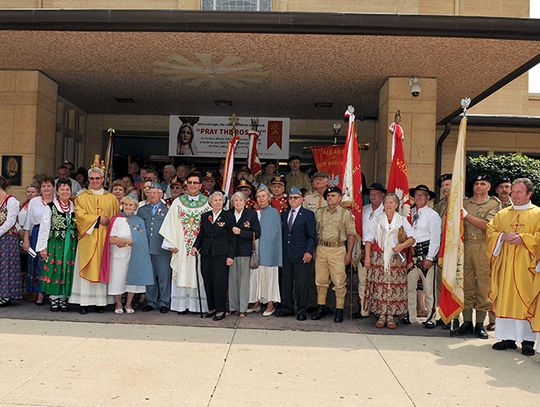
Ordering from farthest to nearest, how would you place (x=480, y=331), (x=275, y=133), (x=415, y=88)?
(x=275, y=133)
(x=415, y=88)
(x=480, y=331)

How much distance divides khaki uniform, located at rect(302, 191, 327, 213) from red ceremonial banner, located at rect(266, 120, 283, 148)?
16.1 feet

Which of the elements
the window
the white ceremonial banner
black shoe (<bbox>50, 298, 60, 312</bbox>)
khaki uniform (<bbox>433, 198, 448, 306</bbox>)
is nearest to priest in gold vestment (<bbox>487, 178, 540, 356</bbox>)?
khaki uniform (<bbox>433, 198, 448, 306</bbox>)

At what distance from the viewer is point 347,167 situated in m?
7.79

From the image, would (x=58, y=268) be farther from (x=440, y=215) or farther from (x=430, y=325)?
(x=440, y=215)

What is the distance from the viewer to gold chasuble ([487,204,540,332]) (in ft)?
19.2

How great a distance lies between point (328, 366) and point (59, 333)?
312 centimetres

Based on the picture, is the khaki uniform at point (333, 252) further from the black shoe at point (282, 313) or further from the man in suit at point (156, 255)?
the man in suit at point (156, 255)

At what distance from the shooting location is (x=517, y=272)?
5980mm

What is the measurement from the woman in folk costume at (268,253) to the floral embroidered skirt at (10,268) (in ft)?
10.8

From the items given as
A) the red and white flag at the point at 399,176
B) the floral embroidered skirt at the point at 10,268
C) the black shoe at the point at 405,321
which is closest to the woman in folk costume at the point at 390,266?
the black shoe at the point at 405,321

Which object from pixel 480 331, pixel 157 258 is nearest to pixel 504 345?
pixel 480 331

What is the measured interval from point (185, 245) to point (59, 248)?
1.72 metres

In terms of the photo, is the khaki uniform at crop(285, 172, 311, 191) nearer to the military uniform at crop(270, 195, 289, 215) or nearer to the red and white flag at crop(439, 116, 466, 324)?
the military uniform at crop(270, 195, 289, 215)

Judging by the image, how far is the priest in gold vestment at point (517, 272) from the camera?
5.88 meters
